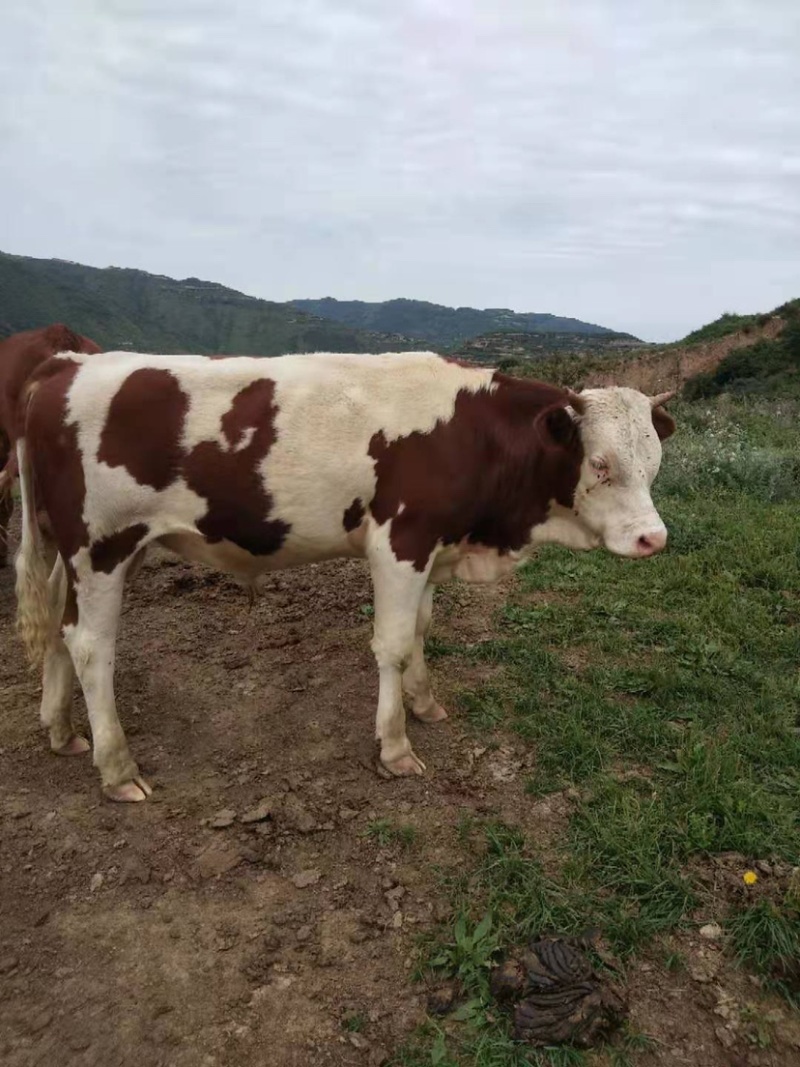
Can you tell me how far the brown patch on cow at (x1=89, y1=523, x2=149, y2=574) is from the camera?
3689mm

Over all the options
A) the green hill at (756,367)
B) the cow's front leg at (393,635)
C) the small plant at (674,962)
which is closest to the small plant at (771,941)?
the small plant at (674,962)

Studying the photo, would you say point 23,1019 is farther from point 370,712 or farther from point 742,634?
point 742,634

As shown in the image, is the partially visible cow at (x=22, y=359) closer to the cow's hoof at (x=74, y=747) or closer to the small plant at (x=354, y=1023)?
the cow's hoof at (x=74, y=747)

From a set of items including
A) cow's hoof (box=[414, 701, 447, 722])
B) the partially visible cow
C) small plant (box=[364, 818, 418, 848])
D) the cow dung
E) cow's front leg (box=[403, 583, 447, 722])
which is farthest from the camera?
the partially visible cow

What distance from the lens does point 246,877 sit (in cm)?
334

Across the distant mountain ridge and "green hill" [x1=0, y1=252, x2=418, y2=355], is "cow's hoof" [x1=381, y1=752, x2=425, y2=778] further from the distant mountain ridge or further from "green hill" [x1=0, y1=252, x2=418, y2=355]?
the distant mountain ridge

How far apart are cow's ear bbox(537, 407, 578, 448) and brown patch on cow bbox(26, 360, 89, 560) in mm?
2280

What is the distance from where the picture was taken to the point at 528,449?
396cm

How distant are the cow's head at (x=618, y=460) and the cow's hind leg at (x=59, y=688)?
2856mm

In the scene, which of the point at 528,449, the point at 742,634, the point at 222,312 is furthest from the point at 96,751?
the point at 222,312

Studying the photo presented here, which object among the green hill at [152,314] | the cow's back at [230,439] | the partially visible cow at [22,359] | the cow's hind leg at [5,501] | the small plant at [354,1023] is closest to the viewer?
the small plant at [354,1023]

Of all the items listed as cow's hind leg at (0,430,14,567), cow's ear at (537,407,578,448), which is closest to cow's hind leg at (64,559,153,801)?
cow's hind leg at (0,430,14,567)

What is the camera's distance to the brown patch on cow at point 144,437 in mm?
3598

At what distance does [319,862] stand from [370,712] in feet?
4.21
